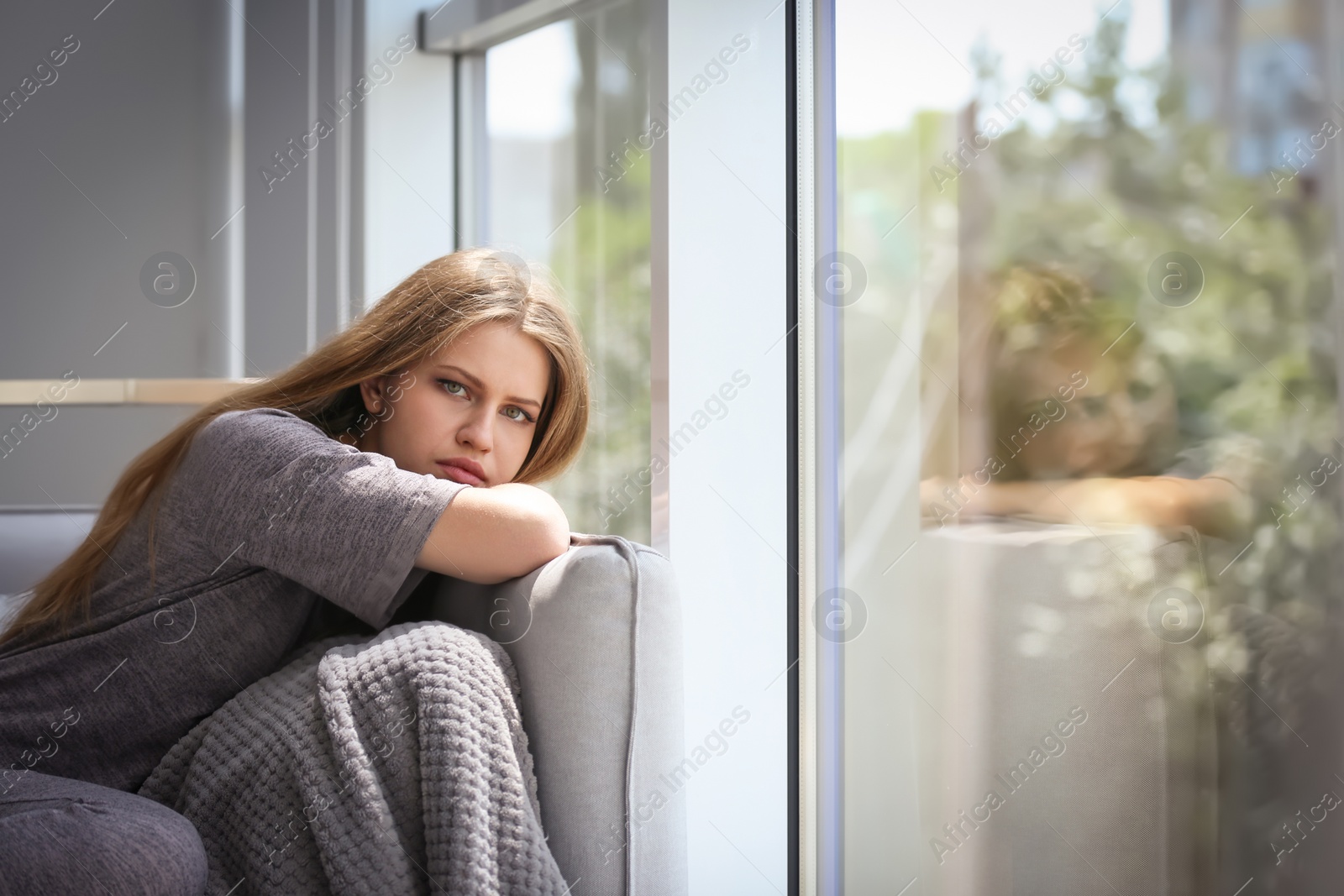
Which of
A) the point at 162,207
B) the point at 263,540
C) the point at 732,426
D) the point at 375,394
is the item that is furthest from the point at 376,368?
the point at 162,207

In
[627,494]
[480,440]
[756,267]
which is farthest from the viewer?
[627,494]

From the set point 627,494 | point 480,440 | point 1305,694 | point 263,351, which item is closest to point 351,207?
point 263,351

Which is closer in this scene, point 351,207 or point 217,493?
point 217,493

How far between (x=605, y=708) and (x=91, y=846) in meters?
0.44

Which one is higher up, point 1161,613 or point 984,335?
point 984,335

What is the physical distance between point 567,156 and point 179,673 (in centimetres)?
122

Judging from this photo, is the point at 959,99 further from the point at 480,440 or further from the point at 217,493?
the point at 217,493

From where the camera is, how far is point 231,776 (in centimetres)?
91

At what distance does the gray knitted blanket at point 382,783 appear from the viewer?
2.70 feet

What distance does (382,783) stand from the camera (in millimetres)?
868

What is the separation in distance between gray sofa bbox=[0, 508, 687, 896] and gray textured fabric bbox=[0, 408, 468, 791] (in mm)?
154

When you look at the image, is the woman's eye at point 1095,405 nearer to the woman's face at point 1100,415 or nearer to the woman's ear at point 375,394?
the woman's face at point 1100,415

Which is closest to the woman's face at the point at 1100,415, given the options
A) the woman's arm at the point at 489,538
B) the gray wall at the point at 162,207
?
the woman's arm at the point at 489,538

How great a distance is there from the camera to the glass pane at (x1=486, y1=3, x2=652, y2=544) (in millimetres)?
1645
